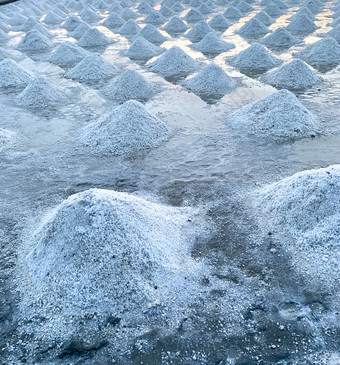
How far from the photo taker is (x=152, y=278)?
288cm

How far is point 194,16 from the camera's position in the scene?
14664 millimetres

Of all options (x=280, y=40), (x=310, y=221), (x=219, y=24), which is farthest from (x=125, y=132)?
(x=219, y=24)

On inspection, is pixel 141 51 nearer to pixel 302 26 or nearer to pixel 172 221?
pixel 302 26

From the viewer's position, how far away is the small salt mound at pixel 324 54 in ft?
28.5

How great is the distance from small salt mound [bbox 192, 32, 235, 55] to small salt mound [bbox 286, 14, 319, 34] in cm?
291

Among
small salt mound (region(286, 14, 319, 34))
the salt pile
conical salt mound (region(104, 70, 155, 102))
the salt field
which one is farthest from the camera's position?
small salt mound (region(286, 14, 319, 34))

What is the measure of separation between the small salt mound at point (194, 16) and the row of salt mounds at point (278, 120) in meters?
10.1

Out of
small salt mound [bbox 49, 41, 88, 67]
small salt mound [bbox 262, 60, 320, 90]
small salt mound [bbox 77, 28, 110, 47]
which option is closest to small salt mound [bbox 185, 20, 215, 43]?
small salt mound [bbox 77, 28, 110, 47]

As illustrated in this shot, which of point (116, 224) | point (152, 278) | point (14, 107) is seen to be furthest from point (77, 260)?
point (14, 107)

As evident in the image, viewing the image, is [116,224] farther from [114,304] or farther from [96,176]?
[96,176]

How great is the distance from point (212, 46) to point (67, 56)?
400 centimetres

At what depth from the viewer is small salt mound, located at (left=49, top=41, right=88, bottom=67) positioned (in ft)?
31.5

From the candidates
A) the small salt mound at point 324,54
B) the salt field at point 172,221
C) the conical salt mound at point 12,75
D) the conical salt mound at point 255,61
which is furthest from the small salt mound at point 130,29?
the small salt mound at point 324,54

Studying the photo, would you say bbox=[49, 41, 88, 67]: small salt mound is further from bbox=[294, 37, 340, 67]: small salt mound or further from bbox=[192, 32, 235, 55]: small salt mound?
bbox=[294, 37, 340, 67]: small salt mound
